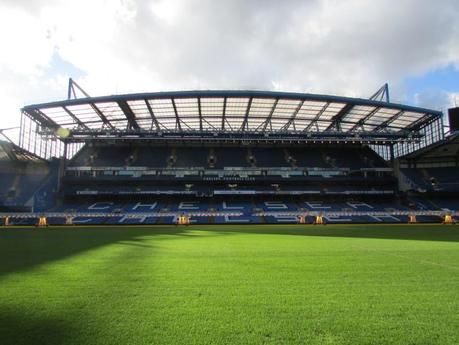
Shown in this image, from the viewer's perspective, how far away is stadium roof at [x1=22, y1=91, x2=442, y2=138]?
108ft

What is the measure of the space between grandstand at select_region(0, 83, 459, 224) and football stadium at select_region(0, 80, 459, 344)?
243 millimetres

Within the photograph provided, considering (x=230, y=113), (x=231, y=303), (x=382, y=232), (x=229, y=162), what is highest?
(x=230, y=113)

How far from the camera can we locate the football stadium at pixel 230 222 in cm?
364

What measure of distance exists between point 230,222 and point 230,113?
13642mm

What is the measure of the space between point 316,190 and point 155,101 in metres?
24.1

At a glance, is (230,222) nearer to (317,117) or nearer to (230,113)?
(230,113)

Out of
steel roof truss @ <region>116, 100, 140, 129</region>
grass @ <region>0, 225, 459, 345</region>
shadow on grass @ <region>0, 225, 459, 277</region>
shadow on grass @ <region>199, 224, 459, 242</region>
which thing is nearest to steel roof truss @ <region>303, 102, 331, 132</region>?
shadow on grass @ <region>199, 224, 459, 242</region>

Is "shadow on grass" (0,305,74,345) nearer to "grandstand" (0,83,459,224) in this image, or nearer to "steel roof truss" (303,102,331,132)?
"grandstand" (0,83,459,224)

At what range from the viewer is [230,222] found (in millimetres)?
32375

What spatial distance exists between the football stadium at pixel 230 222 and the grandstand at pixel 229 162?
24cm

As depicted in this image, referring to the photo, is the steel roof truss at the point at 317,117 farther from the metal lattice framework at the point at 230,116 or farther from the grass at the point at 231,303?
the grass at the point at 231,303

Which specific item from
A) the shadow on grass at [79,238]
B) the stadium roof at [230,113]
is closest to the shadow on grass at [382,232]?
the shadow on grass at [79,238]

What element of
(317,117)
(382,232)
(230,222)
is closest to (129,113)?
(230,222)

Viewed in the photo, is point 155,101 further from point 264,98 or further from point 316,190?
point 316,190
